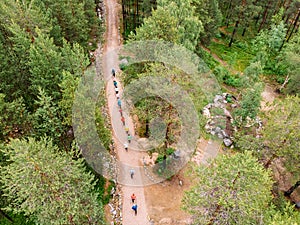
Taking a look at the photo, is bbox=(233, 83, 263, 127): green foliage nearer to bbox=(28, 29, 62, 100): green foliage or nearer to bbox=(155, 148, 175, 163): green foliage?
bbox=(155, 148, 175, 163): green foliage

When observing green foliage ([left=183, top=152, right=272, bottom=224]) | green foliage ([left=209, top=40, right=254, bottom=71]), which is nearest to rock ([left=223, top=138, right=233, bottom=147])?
green foliage ([left=183, top=152, right=272, bottom=224])

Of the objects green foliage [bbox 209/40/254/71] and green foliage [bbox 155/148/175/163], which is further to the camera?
green foliage [bbox 209/40/254/71]

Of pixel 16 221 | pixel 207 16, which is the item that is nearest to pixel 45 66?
pixel 16 221

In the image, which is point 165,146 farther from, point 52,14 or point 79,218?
point 52,14

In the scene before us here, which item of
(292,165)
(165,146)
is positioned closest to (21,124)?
(165,146)

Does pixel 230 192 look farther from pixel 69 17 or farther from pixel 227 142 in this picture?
pixel 69 17
